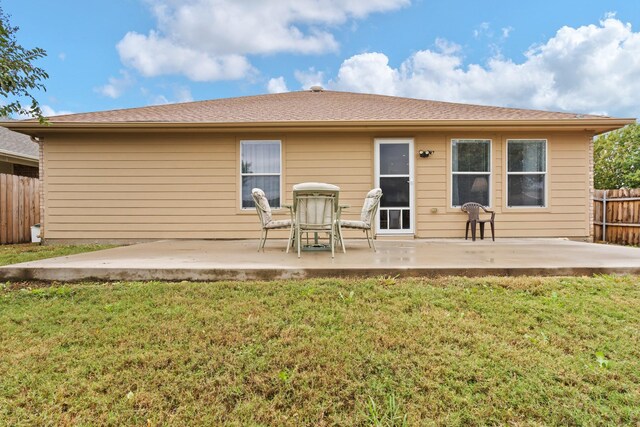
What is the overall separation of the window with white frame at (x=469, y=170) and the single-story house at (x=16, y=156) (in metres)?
12.4

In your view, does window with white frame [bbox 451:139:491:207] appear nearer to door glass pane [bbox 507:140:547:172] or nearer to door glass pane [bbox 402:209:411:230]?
door glass pane [bbox 507:140:547:172]

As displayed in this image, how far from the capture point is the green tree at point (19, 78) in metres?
4.13

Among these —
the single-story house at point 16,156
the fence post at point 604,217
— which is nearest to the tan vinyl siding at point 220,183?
the fence post at point 604,217

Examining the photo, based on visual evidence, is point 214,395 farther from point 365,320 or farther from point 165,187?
point 165,187

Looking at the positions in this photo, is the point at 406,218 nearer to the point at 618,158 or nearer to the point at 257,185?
the point at 257,185

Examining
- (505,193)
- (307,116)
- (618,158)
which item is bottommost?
(505,193)

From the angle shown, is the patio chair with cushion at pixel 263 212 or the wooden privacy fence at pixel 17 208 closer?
the patio chair with cushion at pixel 263 212

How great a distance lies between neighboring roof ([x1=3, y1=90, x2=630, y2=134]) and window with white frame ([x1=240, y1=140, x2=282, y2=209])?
572 millimetres

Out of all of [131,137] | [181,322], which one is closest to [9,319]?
[181,322]

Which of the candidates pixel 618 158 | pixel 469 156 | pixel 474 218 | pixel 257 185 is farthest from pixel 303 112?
pixel 618 158

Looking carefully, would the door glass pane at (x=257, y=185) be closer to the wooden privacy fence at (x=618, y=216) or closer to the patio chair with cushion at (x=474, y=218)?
the patio chair with cushion at (x=474, y=218)

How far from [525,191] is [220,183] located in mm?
6188

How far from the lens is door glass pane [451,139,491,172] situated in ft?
22.2

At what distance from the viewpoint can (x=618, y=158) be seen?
15.8m
